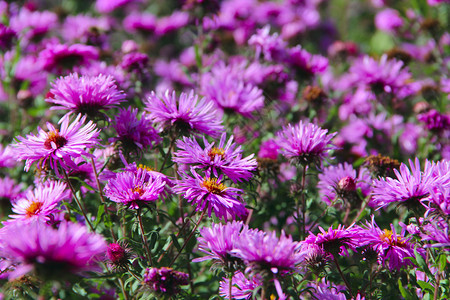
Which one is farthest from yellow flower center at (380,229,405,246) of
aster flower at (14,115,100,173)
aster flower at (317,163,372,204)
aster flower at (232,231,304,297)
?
aster flower at (14,115,100,173)

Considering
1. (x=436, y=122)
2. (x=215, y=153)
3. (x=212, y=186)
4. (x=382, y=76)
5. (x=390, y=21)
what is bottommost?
(x=212, y=186)

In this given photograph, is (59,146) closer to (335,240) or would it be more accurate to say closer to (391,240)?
(335,240)

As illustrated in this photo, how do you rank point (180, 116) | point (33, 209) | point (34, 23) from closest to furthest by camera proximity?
point (33, 209) → point (180, 116) → point (34, 23)

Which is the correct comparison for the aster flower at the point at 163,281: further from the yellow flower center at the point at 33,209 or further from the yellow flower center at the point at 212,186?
the yellow flower center at the point at 33,209

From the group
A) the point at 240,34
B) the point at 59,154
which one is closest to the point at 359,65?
the point at 240,34

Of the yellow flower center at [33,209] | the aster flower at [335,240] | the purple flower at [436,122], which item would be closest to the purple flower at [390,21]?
the purple flower at [436,122]

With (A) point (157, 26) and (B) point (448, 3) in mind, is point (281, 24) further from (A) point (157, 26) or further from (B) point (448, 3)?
(B) point (448, 3)

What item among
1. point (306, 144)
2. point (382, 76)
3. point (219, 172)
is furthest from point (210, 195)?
point (382, 76)
